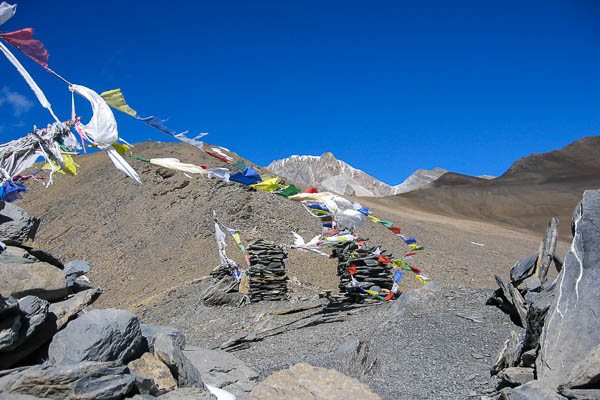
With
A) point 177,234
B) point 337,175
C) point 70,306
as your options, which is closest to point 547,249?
point 70,306

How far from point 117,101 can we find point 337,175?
9006cm

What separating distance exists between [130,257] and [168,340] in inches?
716

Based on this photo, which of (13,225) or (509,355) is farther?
(509,355)

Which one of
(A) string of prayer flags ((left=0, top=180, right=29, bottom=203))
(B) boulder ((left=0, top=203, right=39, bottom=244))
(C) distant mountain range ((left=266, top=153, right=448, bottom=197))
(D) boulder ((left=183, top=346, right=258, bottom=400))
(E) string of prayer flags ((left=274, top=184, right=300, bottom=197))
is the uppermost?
(C) distant mountain range ((left=266, top=153, right=448, bottom=197))

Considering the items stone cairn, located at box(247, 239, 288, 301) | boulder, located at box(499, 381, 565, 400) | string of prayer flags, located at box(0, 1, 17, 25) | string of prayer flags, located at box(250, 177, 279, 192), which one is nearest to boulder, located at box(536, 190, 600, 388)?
boulder, located at box(499, 381, 565, 400)

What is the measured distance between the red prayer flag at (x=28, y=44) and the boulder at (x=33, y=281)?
1.99 m

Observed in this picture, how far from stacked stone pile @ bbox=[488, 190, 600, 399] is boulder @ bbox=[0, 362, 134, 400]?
11.2 ft

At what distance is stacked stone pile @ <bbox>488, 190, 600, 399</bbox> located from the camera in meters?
4.12

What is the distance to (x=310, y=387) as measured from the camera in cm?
477

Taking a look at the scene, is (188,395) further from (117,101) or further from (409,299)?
(409,299)

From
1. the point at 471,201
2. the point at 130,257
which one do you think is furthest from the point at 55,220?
the point at 471,201

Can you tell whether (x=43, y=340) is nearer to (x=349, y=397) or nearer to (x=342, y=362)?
(x=349, y=397)

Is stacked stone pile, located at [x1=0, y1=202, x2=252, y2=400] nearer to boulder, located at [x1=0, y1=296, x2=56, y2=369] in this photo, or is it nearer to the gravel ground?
boulder, located at [x1=0, y1=296, x2=56, y2=369]

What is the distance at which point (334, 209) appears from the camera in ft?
27.1
